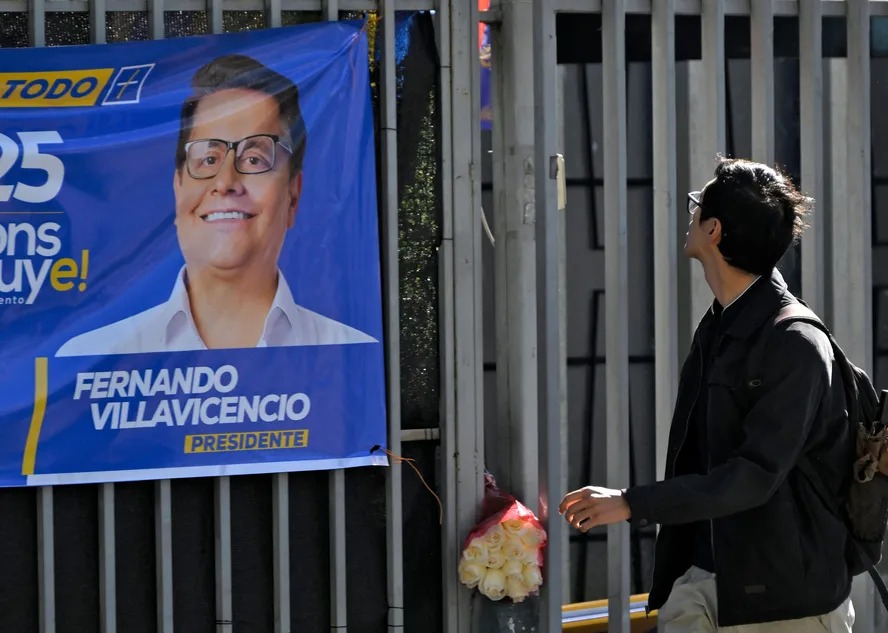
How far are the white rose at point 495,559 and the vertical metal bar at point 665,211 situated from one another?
0.78 meters

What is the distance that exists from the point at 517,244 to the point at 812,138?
1340mm

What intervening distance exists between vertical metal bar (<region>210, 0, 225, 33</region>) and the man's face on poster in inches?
9.3

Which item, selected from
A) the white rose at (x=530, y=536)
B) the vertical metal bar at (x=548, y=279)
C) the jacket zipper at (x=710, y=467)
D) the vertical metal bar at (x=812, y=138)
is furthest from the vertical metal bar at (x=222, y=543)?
the vertical metal bar at (x=812, y=138)

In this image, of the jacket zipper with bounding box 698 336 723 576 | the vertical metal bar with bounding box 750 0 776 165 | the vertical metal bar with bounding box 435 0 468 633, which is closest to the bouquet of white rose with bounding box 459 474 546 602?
the vertical metal bar with bounding box 435 0 468 633

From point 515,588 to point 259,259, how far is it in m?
1.54

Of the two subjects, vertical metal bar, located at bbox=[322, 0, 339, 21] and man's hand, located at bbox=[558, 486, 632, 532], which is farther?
vertical metal bar, located at bbox=[322, 0, 339, 21]

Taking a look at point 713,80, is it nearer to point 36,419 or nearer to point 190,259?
point 190,259

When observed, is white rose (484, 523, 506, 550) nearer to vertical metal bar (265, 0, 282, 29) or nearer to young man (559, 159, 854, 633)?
young man (559, 159, 854, 633)

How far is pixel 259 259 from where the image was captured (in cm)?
452

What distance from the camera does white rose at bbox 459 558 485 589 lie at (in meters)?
4.58

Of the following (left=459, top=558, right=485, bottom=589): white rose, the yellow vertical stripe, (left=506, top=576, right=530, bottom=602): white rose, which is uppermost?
the yellow vertical stripe

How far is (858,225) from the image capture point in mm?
5145

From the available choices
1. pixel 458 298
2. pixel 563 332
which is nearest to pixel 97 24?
pixel 458 298

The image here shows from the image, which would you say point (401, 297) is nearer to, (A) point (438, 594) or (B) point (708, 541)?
(A) point (438, 594)
